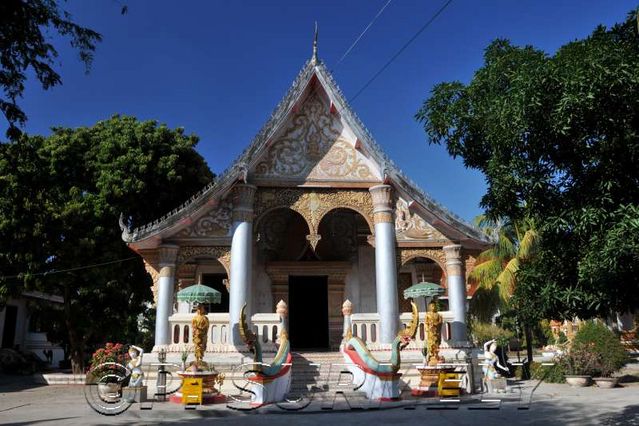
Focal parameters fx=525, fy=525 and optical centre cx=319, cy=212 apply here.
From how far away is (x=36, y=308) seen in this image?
1091 inches

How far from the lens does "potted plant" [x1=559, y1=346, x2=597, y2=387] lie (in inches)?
558

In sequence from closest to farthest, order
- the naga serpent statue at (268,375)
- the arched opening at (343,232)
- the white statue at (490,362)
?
the naga serpent statue at (268,375) → the white statue at (490,362) → the arched opening at (343,232)

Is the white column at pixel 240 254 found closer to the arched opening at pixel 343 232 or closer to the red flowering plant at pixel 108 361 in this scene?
the arched opening at pixel 343 232

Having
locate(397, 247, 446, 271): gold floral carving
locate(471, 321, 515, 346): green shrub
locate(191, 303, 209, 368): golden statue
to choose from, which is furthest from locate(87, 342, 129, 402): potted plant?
locate(471, 321, 515, 346): green shrub

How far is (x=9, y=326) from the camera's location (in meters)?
26.9

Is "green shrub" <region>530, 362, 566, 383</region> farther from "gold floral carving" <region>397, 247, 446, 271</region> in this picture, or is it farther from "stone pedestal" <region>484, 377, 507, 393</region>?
"gold floral carving" <region>397, 247, 446, 271</region>

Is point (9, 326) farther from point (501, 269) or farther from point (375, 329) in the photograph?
point (501, 269)

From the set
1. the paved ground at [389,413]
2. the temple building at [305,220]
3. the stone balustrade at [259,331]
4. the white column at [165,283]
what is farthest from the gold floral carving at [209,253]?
the paved ground at [389,413]

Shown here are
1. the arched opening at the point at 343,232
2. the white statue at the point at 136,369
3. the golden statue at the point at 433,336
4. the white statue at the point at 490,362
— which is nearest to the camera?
the white statue at the point at 136,369

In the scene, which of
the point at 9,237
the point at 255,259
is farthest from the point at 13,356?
the point at 255,259

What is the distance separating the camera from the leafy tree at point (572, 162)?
494 centimetres

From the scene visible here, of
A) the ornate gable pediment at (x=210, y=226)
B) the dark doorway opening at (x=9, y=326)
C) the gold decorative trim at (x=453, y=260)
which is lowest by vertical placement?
the dark doorway opening at (x=9, y=326)

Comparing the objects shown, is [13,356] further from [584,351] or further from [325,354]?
[584,351]

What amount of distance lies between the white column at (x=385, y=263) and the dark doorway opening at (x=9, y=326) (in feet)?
72.0
